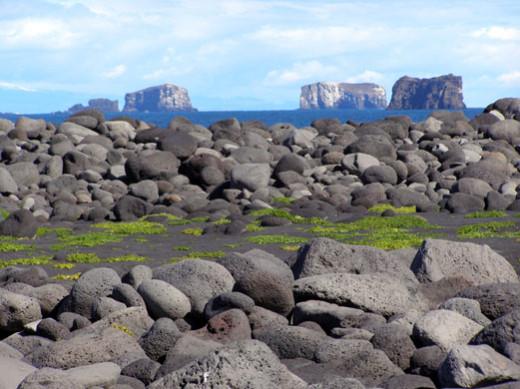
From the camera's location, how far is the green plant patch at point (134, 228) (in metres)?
29.0

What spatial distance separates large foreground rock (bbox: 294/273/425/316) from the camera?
624 inches

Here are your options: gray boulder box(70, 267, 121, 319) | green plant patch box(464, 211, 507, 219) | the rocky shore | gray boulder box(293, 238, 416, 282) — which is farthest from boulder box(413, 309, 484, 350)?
green plant patch box(464, 211, 507, 219)

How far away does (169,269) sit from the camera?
18.1 metres

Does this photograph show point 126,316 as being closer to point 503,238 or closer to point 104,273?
point 104,273

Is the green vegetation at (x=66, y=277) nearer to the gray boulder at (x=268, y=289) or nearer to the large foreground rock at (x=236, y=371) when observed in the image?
the gray boulder at (x=268, y=289)

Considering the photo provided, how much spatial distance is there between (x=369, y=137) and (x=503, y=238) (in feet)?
70.6

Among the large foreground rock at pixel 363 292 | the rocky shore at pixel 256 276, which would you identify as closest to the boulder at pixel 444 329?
the rocky shore at pixel 256 276

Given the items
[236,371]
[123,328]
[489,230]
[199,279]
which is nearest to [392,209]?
[489,230]

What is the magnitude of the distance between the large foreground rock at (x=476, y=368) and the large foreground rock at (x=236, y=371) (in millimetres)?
2044

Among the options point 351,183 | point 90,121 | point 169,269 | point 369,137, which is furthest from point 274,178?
point 169,269

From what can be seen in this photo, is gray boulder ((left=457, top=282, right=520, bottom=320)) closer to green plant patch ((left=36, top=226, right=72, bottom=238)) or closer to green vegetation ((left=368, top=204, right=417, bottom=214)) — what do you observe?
green vegetation ((left=368, top=204, right=417, bottom=214))

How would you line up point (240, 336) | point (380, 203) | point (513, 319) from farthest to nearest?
point (380, 203)
point (240, 336)
point (513, 319)

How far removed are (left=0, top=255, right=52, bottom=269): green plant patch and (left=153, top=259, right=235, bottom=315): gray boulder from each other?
5.89 meters

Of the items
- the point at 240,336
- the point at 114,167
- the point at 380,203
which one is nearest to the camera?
the point at 240,336
